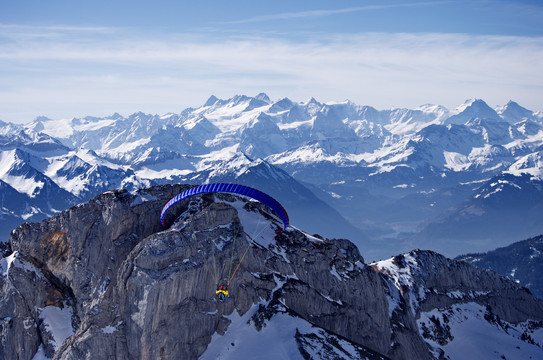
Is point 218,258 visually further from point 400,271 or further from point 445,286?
point 445,286

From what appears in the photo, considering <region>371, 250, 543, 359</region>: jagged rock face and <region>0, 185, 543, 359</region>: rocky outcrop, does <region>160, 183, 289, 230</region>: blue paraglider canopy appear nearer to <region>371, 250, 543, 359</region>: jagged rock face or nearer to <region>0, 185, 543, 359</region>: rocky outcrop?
<region>0, 185, 543, 359</region>: rocky outcrop

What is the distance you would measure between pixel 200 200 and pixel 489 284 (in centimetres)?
8907

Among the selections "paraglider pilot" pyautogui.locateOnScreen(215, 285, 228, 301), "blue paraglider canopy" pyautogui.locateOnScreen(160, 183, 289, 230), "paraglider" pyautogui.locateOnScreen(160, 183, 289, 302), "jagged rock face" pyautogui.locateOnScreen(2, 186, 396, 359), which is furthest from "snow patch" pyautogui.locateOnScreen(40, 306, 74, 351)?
"paraglider pilot" pyautogui.locateOnScreen(215, 285, 228, 301)

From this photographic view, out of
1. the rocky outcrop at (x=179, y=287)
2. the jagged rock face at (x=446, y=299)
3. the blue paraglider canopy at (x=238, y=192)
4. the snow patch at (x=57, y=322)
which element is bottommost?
the jagged rock face at (x=446, y=299)

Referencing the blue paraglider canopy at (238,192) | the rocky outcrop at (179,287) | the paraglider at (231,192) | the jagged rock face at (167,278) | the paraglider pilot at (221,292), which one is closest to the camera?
the jagged rock face at (167,278)

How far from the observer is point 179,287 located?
97812mm

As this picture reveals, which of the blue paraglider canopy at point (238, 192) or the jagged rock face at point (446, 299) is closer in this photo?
the blue paraglider canopy at point (238, 192)

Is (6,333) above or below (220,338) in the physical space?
below

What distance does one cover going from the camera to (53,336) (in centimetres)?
11350

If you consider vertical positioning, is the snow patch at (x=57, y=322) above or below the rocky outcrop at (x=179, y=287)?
below

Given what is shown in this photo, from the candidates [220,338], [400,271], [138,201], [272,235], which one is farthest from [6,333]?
[400,271]

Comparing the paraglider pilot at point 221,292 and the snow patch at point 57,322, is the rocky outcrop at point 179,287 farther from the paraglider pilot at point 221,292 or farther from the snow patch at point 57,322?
the paraglider pilot at point 221,292

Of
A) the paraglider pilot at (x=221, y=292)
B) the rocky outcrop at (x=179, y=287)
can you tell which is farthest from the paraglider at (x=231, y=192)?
the paraglider pilot at (x=221, y=292)

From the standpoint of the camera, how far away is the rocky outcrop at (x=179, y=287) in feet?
315
